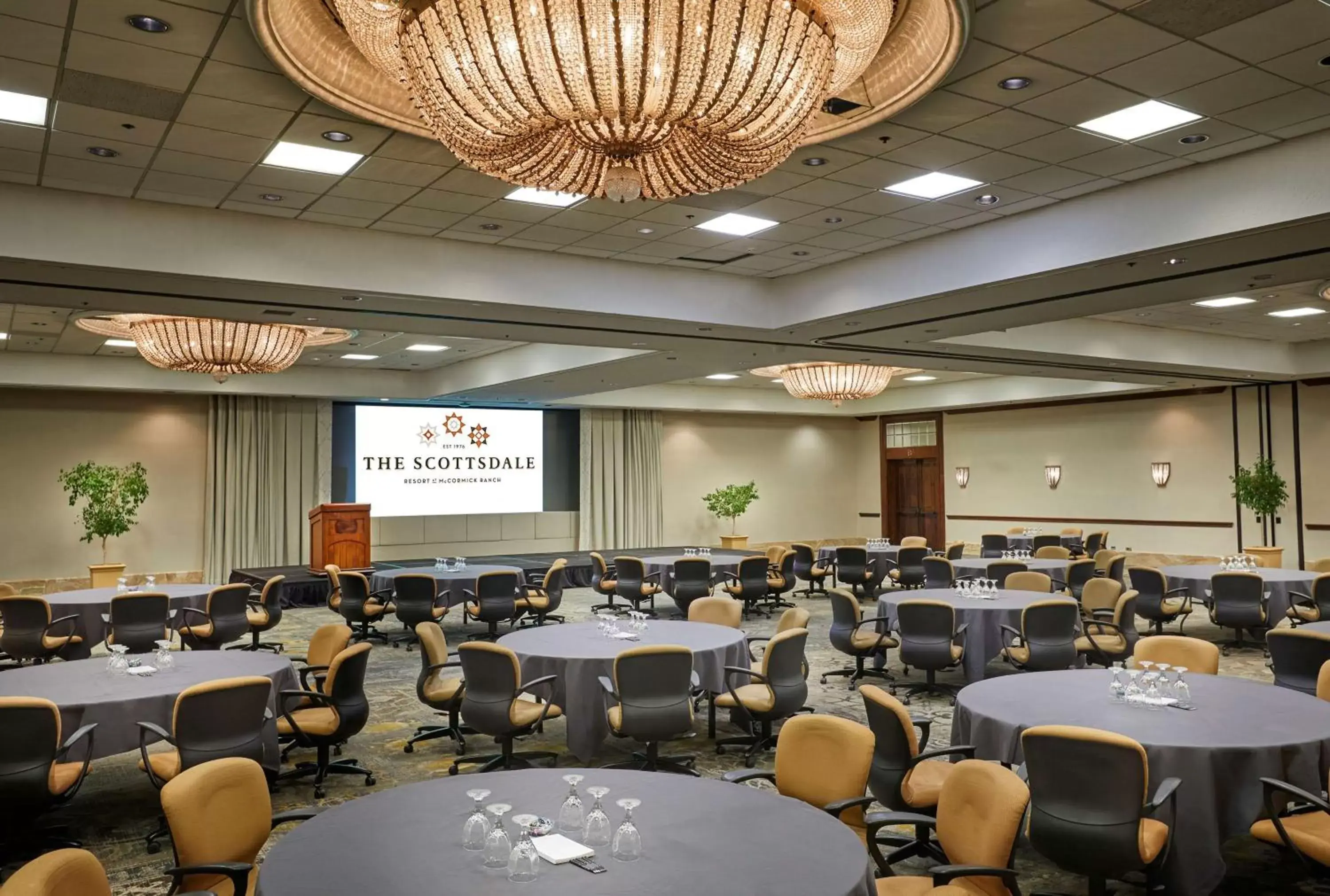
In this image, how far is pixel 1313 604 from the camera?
10664 millimetres

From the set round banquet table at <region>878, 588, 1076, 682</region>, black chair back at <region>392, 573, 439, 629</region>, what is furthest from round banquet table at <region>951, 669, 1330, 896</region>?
black chair back at <region>392, 573, 439, 629</region>

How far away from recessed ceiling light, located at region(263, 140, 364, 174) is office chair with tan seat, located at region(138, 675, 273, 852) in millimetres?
3427

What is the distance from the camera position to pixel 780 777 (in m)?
4.27

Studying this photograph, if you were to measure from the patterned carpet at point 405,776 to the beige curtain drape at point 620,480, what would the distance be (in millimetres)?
10274

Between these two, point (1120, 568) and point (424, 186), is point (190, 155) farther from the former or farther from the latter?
point (1120, 568)

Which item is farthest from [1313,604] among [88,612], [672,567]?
[88,612]

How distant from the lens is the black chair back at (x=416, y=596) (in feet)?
37.1

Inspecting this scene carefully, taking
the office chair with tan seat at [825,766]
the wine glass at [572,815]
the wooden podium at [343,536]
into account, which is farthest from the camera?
the wooden podium at [343,536]

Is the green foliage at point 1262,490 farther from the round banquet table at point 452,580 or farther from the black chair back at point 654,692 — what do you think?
the black chair back at point 654,692

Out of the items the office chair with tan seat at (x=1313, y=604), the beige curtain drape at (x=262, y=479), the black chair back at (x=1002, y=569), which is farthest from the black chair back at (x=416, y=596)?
the office chair with tan seat at (x=1313, y=604)

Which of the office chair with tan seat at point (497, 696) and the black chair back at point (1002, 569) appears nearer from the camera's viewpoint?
the office chair with tan seat at point (497, 696)

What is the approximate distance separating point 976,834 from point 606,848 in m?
1.37

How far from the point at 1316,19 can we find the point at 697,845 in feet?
15.9

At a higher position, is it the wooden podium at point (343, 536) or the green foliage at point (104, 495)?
the green foliage at point (104, 495)
